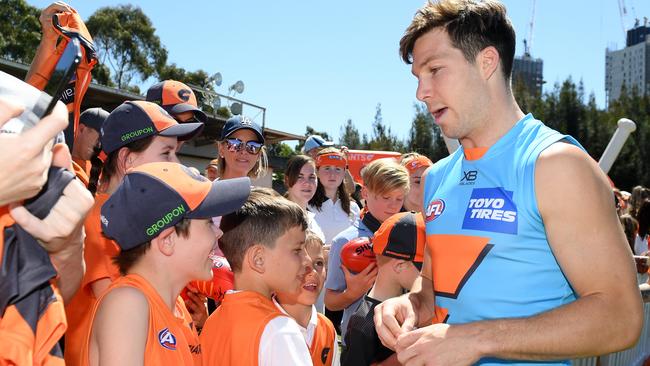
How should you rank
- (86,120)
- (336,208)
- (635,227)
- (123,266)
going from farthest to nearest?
(635,227) → (336,208) → (86,120) → (123,266)

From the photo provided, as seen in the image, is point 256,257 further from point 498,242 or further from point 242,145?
point 242,145

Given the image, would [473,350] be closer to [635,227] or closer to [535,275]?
[535,275]

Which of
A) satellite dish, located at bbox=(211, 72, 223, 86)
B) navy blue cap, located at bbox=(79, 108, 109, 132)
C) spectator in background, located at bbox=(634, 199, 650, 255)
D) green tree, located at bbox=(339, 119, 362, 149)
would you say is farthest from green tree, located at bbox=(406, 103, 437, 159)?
navy blue cap, located at bbox=(79, 108, 109, 132)

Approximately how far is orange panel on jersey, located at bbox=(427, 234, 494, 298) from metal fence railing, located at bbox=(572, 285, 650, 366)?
84.1 inches

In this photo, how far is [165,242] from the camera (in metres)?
2.48

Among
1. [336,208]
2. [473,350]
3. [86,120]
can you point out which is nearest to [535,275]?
[473,350]

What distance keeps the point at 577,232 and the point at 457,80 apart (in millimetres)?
754

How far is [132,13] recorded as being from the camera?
49.4m

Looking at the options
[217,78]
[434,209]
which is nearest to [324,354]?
[434,209]

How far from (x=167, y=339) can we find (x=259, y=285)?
724 mm

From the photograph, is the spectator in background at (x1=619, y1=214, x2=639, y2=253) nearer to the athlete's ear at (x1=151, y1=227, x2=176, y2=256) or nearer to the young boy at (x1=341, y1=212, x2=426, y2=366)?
the young boy at (x1=341, y1=212, x2=426, y2=366)

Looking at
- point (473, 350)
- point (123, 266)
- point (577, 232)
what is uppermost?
point (577, 232)

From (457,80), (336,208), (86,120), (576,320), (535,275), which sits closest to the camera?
(576,320)

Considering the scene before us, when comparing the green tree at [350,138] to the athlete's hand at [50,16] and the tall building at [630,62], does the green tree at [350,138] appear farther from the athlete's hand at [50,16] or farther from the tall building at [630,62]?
the tall building at [630,62]
